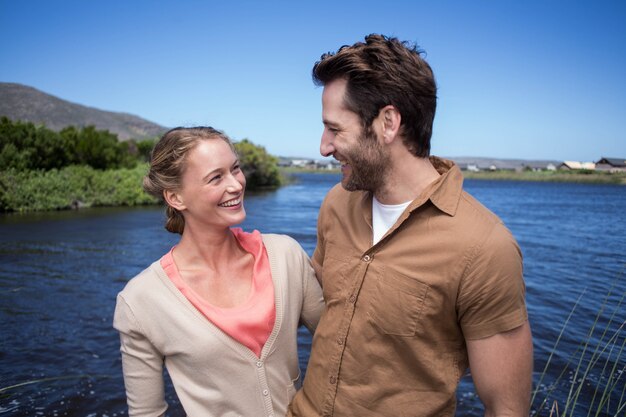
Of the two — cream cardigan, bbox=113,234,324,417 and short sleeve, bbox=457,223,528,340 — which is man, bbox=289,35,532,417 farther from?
cream cardigan, bbox=113,234,324,417

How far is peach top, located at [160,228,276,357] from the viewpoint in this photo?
2.29 metres

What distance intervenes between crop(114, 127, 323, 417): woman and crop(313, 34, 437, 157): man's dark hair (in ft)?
2.62

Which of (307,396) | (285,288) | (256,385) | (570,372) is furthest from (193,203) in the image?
(570,372)

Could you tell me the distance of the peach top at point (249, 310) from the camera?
2.29m

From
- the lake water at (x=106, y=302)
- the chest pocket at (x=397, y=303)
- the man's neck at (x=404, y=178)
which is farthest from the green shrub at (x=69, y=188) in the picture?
the chest pocket at (x=397, y=303)

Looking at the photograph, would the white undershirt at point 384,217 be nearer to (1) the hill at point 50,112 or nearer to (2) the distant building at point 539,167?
(1) the hill at point 50,112

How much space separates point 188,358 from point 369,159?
129 centimetres

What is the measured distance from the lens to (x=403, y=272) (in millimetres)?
2008

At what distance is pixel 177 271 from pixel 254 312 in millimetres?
460

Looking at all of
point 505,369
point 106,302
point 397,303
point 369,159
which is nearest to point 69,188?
point 106,302

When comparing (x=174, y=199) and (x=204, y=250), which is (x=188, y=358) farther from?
(x=174, y=199)

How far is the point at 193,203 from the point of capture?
254 centimetres

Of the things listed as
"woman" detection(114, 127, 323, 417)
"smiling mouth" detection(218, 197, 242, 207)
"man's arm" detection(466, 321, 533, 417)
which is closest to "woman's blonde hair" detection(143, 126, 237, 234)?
"woman" detection(114, 127, 323, 417)

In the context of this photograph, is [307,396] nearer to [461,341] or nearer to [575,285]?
[461,341]
